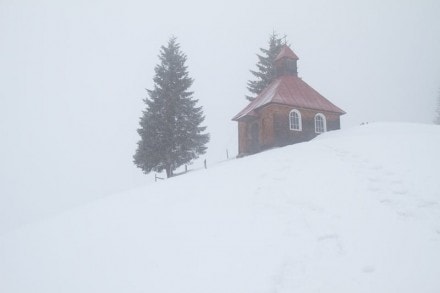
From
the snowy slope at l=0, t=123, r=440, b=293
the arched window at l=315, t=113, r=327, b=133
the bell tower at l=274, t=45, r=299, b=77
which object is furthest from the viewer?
the bell tower at l=274, t=45, r=299, b=77

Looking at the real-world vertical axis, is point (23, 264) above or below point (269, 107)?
below

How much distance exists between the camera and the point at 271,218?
880 cm

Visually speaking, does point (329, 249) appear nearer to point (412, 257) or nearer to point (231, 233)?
point (412, 257)

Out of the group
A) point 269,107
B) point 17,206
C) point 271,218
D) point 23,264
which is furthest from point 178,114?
point 17,206

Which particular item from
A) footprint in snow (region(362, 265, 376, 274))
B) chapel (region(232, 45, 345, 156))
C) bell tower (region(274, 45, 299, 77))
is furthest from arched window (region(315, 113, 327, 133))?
footprint in snow (region(362, 265, 376, 274))

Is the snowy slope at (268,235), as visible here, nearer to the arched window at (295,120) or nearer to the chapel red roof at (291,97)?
the arched window at (295,120)

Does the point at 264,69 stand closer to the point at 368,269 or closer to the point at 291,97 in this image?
the point at 291,97

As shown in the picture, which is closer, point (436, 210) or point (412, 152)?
point (436, 210)

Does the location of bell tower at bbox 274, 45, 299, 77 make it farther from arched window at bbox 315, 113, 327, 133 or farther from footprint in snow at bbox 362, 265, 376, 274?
footprint in snow at bbox 362, 265, 376, 274

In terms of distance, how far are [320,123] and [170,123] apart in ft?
39.8

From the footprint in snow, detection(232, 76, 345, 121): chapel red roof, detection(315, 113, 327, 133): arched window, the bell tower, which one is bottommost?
the footprint in snow

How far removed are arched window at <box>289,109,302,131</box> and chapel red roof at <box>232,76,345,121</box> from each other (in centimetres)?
56

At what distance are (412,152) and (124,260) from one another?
1057 centimetres

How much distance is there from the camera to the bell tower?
2978 centimetres
